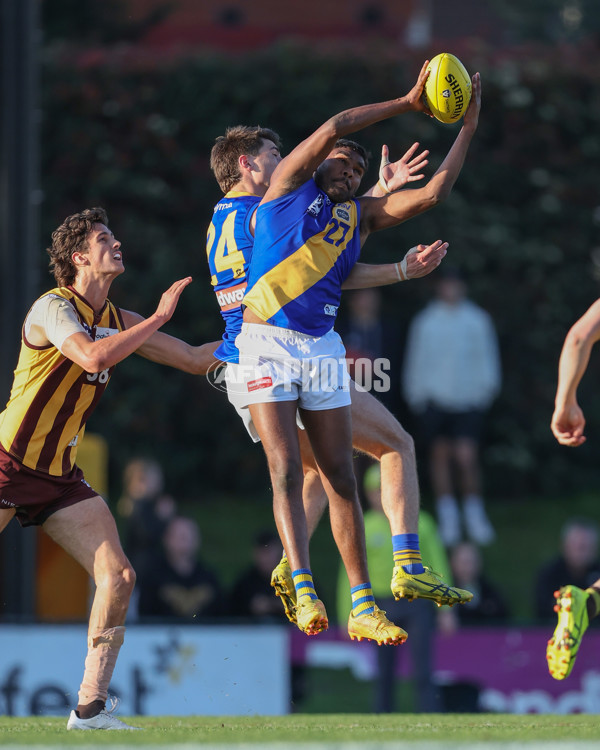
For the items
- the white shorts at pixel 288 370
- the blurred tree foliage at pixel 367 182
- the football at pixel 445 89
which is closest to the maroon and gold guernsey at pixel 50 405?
the white shorts at pixel 288 370

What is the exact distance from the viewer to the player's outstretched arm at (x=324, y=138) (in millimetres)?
7230

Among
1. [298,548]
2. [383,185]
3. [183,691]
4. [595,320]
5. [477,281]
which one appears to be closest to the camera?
[595,320]

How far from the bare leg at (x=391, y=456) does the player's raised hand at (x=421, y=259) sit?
76 cm

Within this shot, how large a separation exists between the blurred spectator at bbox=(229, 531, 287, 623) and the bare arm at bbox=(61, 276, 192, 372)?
189 inches

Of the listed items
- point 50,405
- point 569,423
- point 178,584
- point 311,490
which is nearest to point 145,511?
point 178,584

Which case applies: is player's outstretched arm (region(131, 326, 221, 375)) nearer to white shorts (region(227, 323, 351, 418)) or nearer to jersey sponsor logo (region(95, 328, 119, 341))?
jersey sponsor logo (region(95, 328, 119, 341))

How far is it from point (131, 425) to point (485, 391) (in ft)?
12.7

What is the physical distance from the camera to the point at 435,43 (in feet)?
53.5

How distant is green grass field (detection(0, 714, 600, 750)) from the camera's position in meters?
6.70

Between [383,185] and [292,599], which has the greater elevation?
[383,185]

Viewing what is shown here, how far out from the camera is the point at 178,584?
11898 millimetres

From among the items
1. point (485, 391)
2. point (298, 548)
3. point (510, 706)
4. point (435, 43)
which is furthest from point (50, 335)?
point (435, 43)

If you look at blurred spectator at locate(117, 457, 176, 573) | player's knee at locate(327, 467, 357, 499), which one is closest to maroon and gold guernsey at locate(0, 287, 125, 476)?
player's knee at locate(327, 467, 357, 499)

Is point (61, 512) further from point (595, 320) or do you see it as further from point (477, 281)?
point (477, 281)
